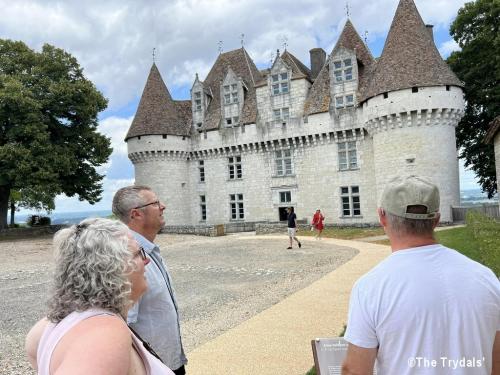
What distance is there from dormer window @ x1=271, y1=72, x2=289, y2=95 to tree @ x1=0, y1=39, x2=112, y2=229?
13.3 m

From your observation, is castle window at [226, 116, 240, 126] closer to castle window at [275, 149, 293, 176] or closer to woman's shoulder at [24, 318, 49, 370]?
castle window at [275, 149, 293, 176]

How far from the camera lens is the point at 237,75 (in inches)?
1403

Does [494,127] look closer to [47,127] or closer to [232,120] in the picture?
[232,120]

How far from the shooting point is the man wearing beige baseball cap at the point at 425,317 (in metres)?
1.92

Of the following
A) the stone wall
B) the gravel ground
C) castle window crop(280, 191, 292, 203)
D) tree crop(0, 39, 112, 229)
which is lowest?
the gravel ground

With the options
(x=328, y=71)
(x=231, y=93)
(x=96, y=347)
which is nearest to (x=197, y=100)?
(x=231, y=93)

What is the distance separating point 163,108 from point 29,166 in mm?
12307

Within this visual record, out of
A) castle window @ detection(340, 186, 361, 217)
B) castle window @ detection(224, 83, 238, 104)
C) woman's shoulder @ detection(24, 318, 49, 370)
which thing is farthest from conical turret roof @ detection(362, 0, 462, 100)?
woman's shoulder @ detection(24, 318, 49, 370)

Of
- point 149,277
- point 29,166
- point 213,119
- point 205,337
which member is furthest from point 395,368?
point 213,119

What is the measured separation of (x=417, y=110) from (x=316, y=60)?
12108 mm

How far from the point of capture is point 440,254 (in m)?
2.05

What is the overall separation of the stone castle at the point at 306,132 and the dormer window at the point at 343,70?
71 millimetres

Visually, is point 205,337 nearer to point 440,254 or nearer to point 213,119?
point 440,254

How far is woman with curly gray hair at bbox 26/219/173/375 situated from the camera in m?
1.44
